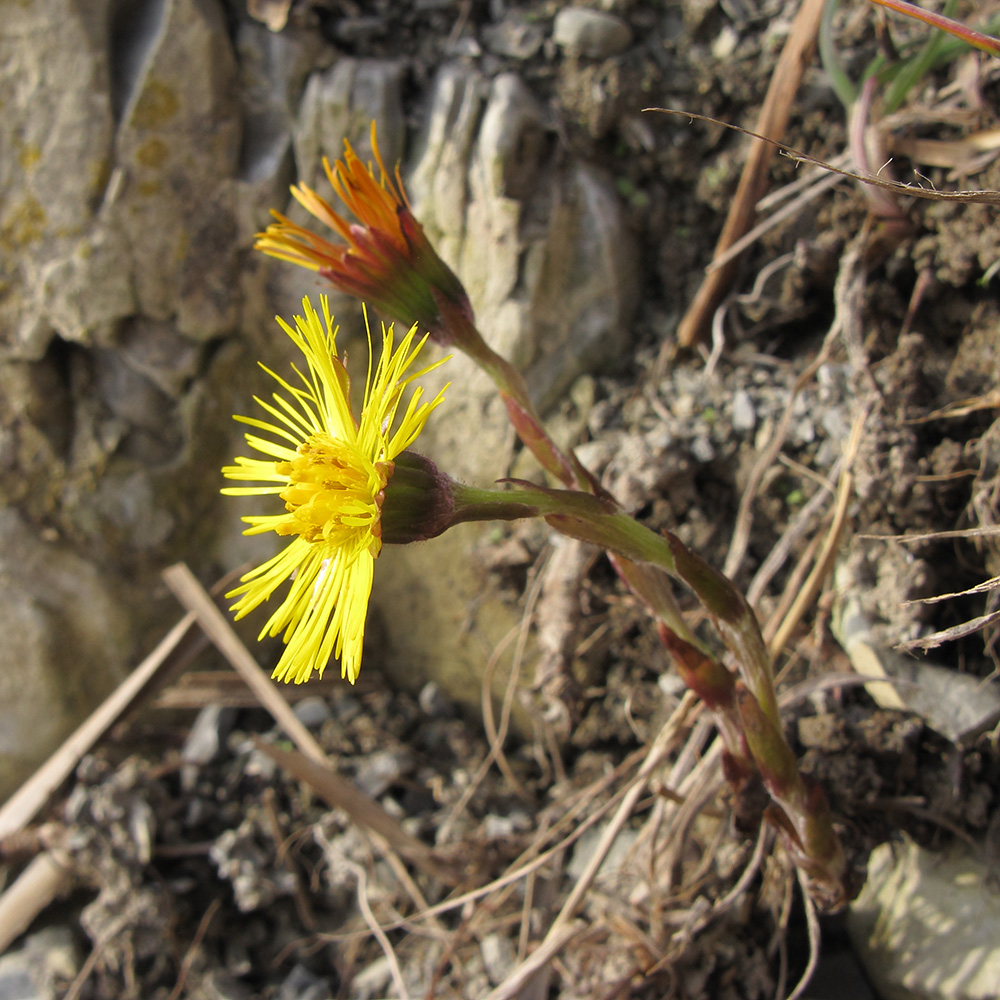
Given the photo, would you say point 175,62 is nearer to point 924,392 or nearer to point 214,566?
point 214,566

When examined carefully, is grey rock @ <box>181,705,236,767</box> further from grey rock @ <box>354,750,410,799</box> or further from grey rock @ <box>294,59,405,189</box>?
grey rock @ <box>294,59,405,189</box>

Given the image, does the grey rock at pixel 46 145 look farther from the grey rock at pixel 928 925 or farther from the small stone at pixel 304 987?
the grey rock at pixel 928 925

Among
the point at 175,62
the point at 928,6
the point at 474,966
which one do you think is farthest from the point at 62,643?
the point at 928,6

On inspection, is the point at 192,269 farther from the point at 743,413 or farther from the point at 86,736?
the point at 743,413

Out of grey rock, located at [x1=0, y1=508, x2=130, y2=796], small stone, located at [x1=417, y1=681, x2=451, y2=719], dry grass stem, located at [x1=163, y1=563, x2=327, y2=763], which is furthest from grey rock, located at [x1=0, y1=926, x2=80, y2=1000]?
small stone, located at [x1=417, y1=681, x2=451, y2=719]

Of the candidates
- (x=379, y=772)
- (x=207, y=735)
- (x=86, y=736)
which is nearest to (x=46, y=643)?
(x=86, y=736)

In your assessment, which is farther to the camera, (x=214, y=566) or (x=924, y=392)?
(x=214, y=566)
